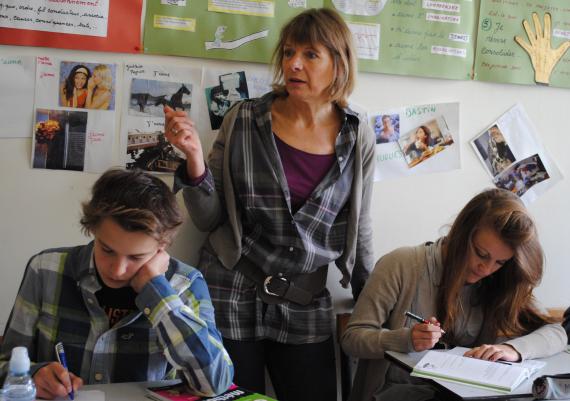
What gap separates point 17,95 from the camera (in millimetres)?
2055

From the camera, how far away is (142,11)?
2117 millimetres

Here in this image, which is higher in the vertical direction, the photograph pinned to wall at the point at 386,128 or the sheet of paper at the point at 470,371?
the photograph pinned to wall at the point at 386,128

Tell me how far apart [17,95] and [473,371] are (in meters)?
1.49

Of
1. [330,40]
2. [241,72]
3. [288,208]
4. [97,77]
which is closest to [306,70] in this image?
Answer: [330,40]

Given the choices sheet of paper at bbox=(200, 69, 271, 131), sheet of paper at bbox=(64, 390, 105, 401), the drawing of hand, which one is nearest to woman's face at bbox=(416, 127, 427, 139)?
the drawing of hand

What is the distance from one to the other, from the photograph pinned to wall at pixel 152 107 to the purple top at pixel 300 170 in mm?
337

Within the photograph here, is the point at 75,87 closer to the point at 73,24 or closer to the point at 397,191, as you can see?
the point at 73,24

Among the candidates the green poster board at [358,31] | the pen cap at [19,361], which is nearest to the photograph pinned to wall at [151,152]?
the green poster board at [358,31]

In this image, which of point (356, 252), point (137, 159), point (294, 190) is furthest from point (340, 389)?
point (137, 159)

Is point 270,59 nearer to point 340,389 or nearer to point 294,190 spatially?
point 294,190

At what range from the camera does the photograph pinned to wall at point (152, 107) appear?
214 cm

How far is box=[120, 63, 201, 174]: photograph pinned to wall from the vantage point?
214cm

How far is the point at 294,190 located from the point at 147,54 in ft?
2.05

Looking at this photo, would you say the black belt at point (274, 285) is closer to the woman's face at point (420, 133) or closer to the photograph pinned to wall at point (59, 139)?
the photograph pinned to wall at point (59, 139)
